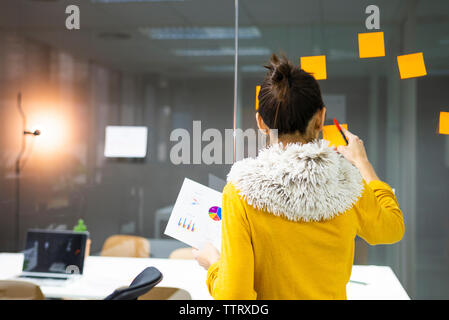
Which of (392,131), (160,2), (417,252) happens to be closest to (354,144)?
(392,131)

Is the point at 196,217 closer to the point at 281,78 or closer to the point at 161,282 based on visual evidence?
the point at 281,78

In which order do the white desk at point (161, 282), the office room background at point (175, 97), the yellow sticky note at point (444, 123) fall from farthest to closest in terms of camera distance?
1. the office room background at point (175, 97)
2. the yellow sticky note at point (444, 123)
3. the white desk at point (161, 282)

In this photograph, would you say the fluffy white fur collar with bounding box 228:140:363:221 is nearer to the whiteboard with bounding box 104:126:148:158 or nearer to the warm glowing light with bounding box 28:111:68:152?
the whiteboard with bounding box 104:126:148:158

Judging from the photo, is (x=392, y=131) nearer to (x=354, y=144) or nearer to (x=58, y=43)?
(x=354, y=144)

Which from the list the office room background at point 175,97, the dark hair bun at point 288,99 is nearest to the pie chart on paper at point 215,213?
the dark hair bun at point 288,99

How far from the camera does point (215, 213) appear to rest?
1.45 meters

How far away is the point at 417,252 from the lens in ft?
8.81

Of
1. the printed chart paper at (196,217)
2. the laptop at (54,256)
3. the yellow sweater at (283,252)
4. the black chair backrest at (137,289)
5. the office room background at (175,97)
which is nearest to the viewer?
the yellow sweater at (283,252)

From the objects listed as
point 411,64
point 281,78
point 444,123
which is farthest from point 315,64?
point 281,78

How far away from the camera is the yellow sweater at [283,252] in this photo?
2.81ft

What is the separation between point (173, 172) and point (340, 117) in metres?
1.23

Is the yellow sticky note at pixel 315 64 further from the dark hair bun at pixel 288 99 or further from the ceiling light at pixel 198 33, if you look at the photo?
the dark hair bun at pixel 288 99

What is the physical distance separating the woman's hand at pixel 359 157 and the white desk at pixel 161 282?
2.93 feet

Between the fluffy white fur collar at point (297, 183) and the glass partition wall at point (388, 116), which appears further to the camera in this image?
the glass partition wall at point (388, 116)
